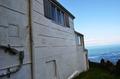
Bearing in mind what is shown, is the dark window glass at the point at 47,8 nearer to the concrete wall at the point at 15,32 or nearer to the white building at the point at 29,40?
the white building at the point at 29,40

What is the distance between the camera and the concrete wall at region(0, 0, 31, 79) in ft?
15.4

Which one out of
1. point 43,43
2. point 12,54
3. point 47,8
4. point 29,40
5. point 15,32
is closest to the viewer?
point 12,54

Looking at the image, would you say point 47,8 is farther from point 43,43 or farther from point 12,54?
point 12,54

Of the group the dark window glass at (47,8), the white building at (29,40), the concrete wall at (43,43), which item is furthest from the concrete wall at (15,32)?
the dark window glass at (47,8)

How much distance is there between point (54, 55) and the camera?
8914 mm

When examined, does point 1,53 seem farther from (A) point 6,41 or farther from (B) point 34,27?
(B) point 34,27

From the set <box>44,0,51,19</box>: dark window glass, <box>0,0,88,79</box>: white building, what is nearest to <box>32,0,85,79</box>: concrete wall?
<box>0,0,88,79</box>: white building

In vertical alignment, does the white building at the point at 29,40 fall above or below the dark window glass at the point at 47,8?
below

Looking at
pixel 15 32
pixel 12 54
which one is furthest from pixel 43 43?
pixel 12 54

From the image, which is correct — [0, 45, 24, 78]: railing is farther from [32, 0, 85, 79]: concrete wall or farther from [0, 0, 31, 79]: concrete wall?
[32, 0, 85, 79]: concrete wall

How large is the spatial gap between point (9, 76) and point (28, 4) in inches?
96.1

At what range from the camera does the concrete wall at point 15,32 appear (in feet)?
15.4

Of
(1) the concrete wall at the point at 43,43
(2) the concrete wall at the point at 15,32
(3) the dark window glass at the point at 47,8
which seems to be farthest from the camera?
(3) the dark window glass at the point at 47,8

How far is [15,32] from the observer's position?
525 centimetres
